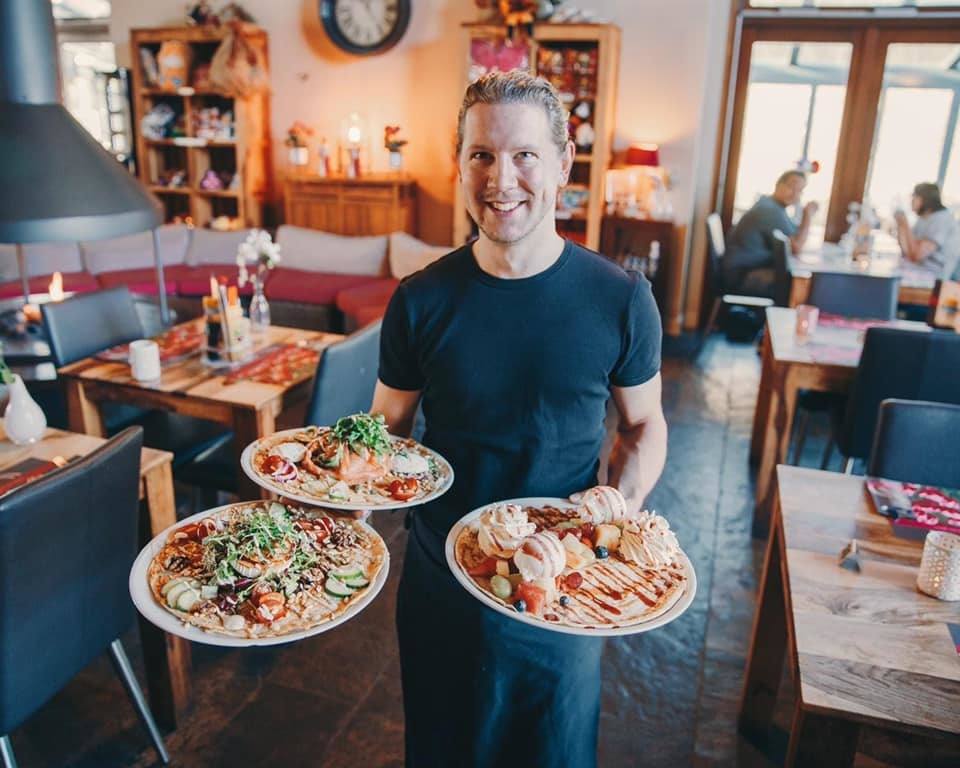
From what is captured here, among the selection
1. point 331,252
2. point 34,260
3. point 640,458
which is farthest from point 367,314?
point 640,458

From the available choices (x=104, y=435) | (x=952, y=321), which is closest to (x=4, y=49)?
(x=104, y=435)

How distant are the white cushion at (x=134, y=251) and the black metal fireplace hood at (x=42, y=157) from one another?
329cm

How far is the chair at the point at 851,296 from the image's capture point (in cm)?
363

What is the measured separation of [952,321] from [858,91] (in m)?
3.54

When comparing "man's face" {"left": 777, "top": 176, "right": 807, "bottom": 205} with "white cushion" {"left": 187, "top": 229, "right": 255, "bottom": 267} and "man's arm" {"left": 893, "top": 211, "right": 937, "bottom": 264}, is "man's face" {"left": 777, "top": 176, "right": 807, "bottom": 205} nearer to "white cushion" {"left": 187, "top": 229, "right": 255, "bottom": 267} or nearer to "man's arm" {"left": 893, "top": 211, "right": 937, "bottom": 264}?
"man's arm" {"left": 893, "top": 211, "right": 937, "bottom": 264}

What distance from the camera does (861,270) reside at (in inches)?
178

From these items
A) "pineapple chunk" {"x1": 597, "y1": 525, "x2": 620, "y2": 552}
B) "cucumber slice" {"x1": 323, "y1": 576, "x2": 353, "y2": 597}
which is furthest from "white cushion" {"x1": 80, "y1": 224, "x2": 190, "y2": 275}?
"pineapple chunk" {"x1": 597, "y1": 525, "x2": 620, "y2": 552}

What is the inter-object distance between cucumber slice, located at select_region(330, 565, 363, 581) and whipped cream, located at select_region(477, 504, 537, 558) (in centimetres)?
20

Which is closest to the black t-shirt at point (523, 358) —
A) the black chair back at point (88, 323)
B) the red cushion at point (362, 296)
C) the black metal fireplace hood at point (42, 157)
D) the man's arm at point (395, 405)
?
the man's arm at point (395, 405)

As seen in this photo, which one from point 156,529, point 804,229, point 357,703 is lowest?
point 357,703

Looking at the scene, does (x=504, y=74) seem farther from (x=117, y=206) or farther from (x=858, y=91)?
(x=858, y=91)

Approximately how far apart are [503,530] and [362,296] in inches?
161

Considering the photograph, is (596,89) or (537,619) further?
(596,89)

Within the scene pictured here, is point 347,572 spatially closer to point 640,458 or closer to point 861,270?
point 640,458
